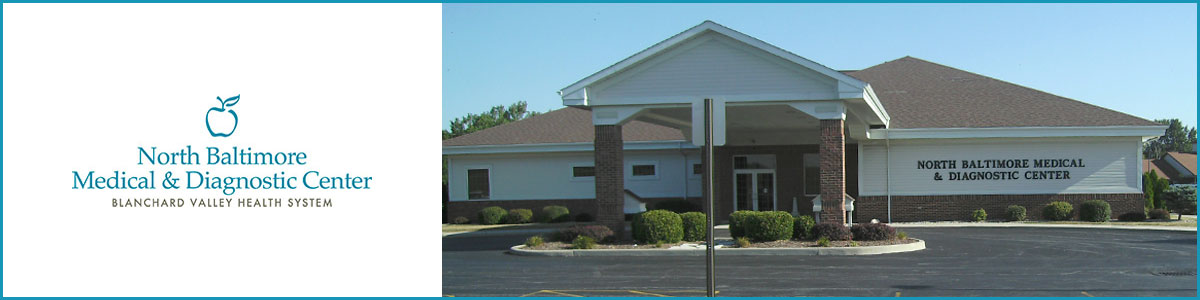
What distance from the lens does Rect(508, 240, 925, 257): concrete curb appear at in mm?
19672

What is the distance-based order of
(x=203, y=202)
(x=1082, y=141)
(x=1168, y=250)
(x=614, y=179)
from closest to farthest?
(x=203, y=202), (x=1168, y=250), (x=614, y=179), (x=1082, y=141)

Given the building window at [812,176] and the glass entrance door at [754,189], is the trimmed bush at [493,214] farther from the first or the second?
the building window at [812,176]

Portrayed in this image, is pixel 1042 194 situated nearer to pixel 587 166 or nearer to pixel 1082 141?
pixel 1082 141

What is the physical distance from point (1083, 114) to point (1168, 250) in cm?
1231

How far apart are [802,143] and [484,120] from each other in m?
38.5

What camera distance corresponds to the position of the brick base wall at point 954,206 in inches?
1221

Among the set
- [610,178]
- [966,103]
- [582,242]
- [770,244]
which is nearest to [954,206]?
[966,103]

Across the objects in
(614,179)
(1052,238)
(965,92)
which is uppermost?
(965,92)

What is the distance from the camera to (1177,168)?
62969 millimetres

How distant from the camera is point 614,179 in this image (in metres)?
22.9

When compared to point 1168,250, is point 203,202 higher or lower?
higher

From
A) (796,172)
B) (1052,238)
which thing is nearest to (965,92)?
(796,172)

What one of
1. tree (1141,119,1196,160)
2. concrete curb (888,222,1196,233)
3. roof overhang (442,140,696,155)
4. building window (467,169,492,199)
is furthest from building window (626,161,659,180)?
tree (1141,119,1196,160)

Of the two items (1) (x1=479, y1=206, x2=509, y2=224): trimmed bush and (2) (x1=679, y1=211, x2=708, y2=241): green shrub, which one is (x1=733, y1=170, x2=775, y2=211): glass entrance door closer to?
(1) (x1=479, y1=206, x2=509, y2=224): trimmed bush
